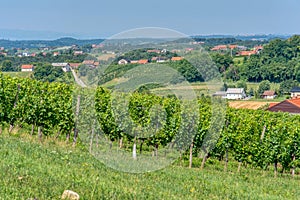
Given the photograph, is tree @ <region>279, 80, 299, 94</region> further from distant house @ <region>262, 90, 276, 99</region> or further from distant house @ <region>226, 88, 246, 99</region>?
distant house @ <region>226, 88, 246, 99</region>

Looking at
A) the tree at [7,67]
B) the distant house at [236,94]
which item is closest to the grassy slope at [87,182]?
the distant house at [236,94]

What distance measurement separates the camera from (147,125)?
51.7 feet

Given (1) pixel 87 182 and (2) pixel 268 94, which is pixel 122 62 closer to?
(1) pixel 87 182

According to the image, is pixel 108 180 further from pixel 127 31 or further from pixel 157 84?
pixel 157 84

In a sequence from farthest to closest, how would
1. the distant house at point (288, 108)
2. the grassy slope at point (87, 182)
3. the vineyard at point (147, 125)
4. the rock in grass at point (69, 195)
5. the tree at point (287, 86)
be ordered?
the tree at point (287, 86), the distant house at point (288, 108), the vineyard at point (147, 125), the grassy slope at point (87, 182), the rock in grass at point (69, 195)

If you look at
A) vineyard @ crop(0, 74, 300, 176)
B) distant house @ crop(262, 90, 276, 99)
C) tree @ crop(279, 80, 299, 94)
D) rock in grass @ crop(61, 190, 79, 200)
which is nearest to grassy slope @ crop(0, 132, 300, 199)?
rock in grass @ crop(61, 190, 79, 200)

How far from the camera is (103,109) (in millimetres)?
17062

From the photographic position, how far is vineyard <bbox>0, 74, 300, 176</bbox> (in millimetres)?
16188

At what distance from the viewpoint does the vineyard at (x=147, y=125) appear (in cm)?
1619

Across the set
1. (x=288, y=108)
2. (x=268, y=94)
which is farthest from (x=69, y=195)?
(x=268, y=94)

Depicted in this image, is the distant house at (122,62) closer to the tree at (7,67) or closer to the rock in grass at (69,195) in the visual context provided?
the rock in grass at (69,195)

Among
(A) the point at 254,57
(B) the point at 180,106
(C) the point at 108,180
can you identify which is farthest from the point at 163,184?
(A) the point at 254,57

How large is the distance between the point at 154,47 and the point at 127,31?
3212 millimetres

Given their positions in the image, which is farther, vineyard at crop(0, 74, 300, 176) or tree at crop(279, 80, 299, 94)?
tree at crop(279, 80, 299, 94)
